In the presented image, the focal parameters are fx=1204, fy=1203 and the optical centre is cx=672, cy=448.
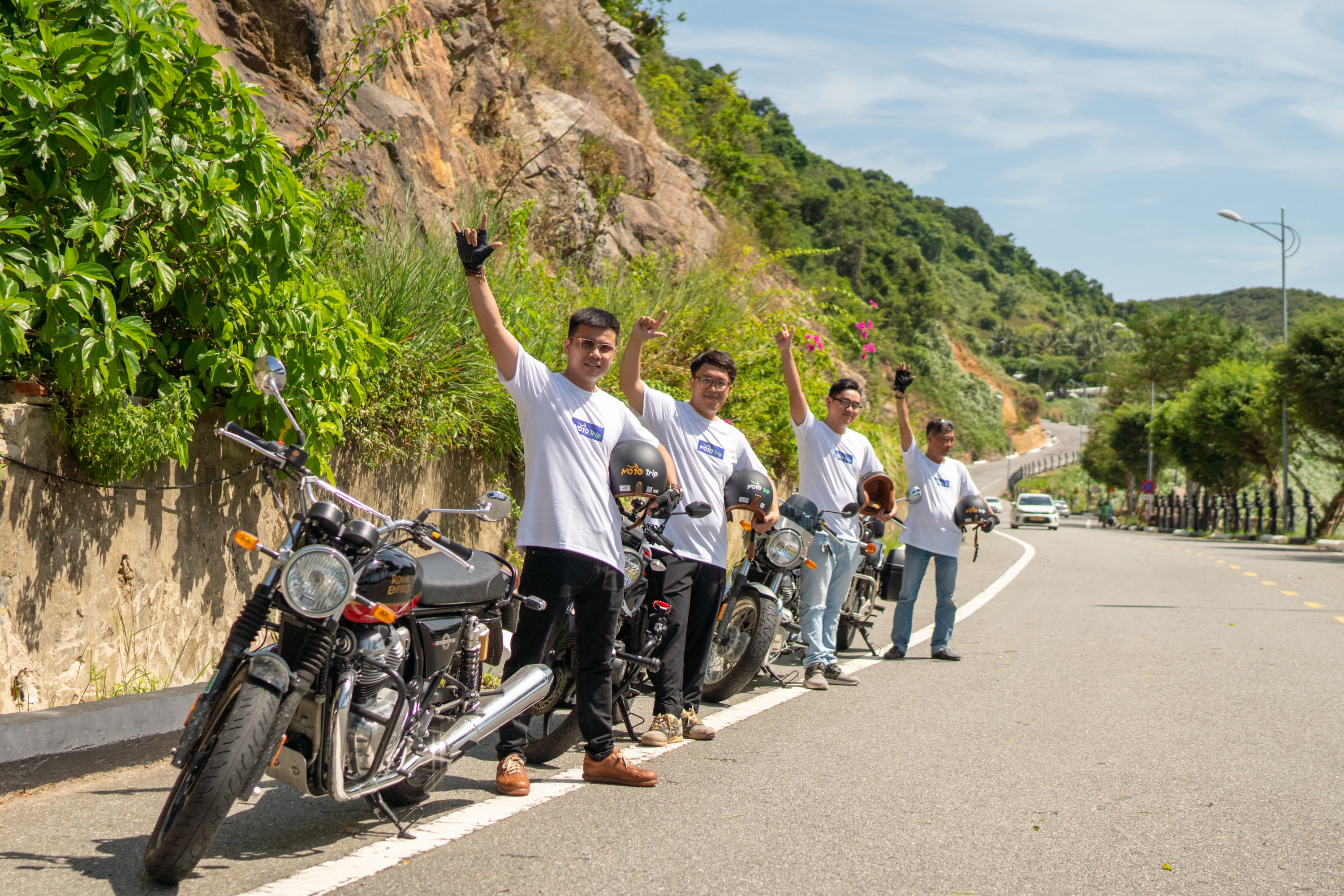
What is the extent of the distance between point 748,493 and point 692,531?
1.27 ft

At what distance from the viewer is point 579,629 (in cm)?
504

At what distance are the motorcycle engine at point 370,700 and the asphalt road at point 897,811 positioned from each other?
378 mm

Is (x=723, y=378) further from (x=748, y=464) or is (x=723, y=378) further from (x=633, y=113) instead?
(x=633, y=113)

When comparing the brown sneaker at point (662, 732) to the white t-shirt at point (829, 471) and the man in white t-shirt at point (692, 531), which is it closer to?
the man in white t-shirt at point (692, 531)

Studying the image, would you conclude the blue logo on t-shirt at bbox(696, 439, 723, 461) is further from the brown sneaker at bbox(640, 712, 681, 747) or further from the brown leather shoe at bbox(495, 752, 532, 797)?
A: the brown leather shoe at bbox(495, 752, 532, 797)

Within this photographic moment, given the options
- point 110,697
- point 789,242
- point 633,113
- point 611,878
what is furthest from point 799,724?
point 789,242

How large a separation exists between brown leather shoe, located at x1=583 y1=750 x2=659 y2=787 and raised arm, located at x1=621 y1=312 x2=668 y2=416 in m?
1.78

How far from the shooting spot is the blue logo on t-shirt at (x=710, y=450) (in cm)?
629

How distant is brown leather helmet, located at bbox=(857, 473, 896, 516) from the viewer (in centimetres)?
827

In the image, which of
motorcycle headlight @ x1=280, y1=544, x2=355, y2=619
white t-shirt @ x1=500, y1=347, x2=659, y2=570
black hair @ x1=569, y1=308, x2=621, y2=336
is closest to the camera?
motorcycle headlight @ x1=280, y1=544, x2=355, y2=619

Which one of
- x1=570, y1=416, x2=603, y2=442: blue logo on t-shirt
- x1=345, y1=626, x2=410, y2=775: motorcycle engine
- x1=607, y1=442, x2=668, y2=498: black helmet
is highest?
x1=570, y1=416, x2=603, y2=442: blue logo on t-shirt

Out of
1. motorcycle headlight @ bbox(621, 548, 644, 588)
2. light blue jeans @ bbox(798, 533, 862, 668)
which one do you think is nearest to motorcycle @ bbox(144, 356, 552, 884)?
motorcycle headlight @ bbox(621, 548, 644, 588)

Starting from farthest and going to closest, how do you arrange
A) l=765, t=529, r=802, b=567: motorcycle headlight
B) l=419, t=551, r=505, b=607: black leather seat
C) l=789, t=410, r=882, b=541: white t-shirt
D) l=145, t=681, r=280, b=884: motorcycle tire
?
1. l=789, t=410, r=882, b=541: white t-shirt
2. l=765, t=529, r=802, b=567: motorcycle headlight
3. l=419, t=551, r=505, b=607: black leather seat
4. l=145, t=681, r=280, b=884: motorcycle tire

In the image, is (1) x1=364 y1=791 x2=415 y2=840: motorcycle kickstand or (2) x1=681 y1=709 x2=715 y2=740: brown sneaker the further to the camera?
(2) x1=681 y1=709 x2=715 y2=740: brown sneaker
